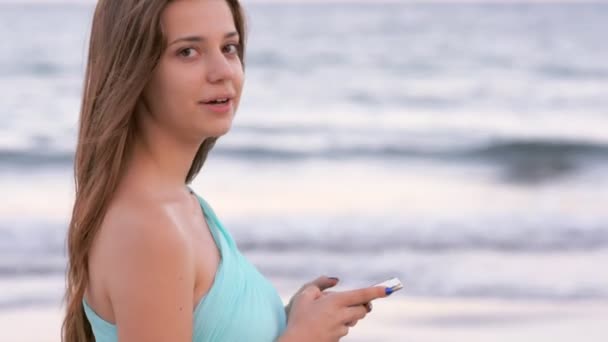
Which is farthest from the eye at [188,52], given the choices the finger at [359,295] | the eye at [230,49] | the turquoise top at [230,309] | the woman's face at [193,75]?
the finger at [359,295]

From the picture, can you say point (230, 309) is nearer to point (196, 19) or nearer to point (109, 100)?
point (109, 100)

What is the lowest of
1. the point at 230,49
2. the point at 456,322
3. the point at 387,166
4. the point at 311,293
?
the point at 311,293

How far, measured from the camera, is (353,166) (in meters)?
14.5

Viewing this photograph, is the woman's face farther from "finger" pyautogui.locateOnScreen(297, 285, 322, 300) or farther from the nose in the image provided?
"finger" pyautogui.locateOnScreen(297, 285, 322, 300)

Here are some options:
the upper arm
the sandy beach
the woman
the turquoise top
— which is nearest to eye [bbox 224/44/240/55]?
the woman

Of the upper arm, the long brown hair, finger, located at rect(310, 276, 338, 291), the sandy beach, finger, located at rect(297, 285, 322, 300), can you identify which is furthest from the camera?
the sandy beach

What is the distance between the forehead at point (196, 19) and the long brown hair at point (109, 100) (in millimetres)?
23

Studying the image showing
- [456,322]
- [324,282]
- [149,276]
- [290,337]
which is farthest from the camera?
[456,322]

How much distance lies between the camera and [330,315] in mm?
2533

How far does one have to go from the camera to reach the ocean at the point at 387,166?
8.63 metres

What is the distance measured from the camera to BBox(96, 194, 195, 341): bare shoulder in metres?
2.21

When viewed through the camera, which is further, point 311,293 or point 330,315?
point 311,293

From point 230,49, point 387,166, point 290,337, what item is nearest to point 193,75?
point 230,49

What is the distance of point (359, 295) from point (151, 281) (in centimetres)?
52
